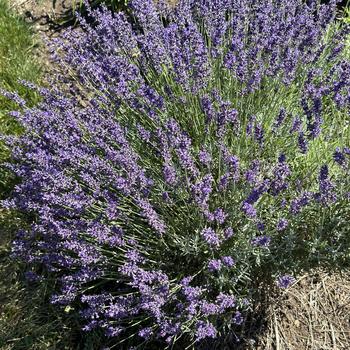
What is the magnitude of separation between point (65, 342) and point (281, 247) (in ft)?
4.81

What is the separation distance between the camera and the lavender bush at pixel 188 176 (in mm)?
2195

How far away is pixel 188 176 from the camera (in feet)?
8.59

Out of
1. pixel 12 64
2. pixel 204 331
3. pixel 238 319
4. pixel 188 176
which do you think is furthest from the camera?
pixel 12 64

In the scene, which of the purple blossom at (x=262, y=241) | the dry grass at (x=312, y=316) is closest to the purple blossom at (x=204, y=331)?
the purple blossom at (x=262, y=241)

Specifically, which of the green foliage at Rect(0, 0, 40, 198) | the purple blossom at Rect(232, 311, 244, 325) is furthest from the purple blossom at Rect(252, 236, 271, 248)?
the green foliage at Rect(0, 0, 40, 198)

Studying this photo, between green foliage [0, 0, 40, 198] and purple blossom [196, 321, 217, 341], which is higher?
green foliage [0, 0, 40, 198]

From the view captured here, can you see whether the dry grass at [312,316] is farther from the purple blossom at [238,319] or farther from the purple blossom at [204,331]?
the purple blossom at [204,331]

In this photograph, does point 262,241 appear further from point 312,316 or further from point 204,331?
point 312,316

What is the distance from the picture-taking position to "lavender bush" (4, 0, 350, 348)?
7.20 ft

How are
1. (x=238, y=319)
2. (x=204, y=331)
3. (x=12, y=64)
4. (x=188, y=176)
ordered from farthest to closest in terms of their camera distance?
(x=12, y=64), (x=188, y=176), (x=238, y=319), (x=204, y=331)

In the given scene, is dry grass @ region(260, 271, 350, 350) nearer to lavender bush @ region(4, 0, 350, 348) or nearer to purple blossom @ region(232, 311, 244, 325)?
lavender bush @ region(4, 0, 350, 348)

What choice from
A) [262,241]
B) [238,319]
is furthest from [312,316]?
[262,241]

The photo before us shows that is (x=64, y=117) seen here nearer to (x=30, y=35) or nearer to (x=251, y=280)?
(x=251, y=280)

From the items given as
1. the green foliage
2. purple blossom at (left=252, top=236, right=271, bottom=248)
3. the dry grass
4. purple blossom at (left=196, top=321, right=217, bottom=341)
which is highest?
the green foliage
